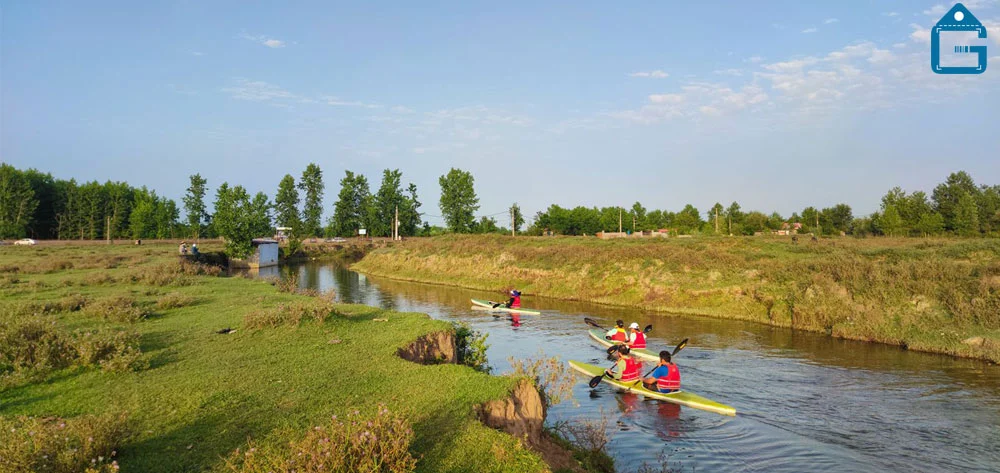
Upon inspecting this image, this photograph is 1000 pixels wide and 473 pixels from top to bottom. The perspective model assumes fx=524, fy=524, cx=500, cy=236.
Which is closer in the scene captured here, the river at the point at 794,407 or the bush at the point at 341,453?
the bush at the point at 341,453

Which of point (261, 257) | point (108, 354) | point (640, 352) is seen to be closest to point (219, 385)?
point (108, 354)

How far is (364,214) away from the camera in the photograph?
109 metres

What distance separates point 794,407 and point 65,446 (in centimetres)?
1661

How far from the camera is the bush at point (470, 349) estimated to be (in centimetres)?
1488

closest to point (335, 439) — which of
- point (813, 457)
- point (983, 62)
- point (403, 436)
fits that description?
point (403, 436)

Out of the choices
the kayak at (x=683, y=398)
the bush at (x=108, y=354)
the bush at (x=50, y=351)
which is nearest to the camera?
the bush at (x=50, y=351)

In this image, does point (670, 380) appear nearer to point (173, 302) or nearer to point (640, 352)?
point (640, 352)

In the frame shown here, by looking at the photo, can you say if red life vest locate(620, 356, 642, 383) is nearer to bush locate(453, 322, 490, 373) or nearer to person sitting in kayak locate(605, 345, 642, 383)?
person sitting in kayak locate(605, 345, 642, 383)

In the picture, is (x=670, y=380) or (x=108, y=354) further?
(x=670, y=380)

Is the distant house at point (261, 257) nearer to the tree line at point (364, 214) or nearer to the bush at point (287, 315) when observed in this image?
the tree line at point (364, 214)

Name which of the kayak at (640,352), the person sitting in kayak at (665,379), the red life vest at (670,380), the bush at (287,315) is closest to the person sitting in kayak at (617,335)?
the kayak at (640,352)

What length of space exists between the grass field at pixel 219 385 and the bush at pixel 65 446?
2 cm

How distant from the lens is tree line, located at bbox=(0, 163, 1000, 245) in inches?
2409

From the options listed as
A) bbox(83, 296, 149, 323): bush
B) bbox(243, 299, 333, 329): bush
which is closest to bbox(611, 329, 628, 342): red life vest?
bbox(243, 299, 333, 329): bush
